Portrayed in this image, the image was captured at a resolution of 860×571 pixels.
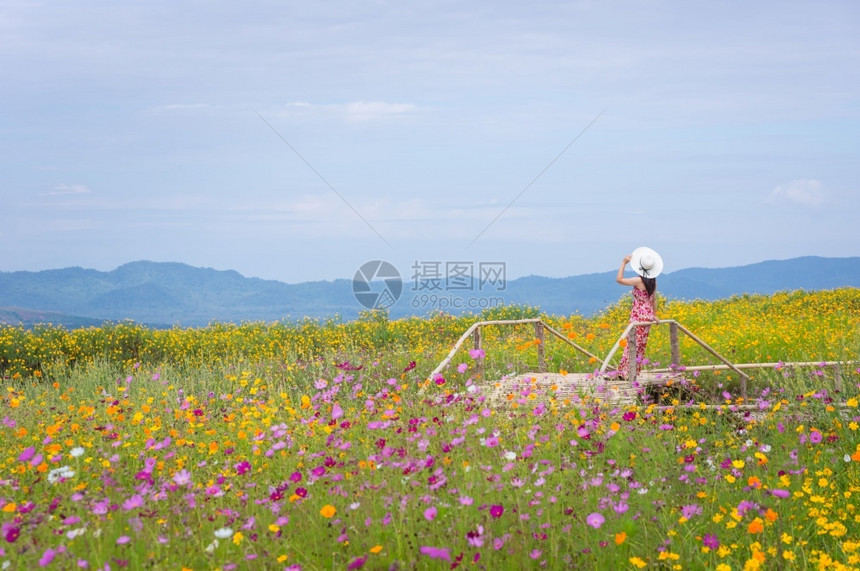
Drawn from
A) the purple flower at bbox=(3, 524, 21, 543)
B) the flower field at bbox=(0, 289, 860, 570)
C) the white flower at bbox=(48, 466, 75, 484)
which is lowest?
the flower field at bbox=(0, 289, 860, 570)

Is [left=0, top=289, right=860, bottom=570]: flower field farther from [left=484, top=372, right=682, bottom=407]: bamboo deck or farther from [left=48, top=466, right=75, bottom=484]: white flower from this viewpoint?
[left=484, top=372, right=682, bottom=407]: bamboo deck

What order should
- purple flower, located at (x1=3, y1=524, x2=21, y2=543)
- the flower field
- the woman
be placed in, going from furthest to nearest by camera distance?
the woman < the flower field < purple flower, located at (x1=3, y1=524, x2=21, y2=543)

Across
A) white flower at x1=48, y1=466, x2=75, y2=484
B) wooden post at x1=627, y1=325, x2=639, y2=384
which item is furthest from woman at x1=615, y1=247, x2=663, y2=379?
white flower at x1=48, y1=466, x2=75, y2=484

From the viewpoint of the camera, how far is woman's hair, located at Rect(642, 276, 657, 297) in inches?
428

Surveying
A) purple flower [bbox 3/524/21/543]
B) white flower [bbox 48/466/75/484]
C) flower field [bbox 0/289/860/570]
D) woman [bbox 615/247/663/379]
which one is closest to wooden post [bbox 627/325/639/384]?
flower field [bbox 0/289/860/570]

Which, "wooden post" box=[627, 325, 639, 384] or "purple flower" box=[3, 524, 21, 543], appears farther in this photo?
"wooden post" box=[627, 325, 639, 384]

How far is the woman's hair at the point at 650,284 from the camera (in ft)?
35.6

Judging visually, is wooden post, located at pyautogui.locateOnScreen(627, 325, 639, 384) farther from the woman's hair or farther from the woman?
the woman's hair

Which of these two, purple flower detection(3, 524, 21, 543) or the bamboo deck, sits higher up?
purple flower detection(3, 524, 21, 543)

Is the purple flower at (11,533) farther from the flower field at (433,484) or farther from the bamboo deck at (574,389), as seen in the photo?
the bamboo deck at (574,389)

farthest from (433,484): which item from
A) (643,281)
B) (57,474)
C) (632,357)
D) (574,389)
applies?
(643,281)

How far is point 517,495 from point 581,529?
431mm

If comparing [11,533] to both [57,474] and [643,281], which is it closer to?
[57,474]

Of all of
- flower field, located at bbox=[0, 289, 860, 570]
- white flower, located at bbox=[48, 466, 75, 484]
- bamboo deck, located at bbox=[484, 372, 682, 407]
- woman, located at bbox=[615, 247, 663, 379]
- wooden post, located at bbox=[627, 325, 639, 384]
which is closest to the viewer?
flower field, located at bbox=[0, 289, 860, 570]
